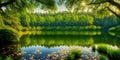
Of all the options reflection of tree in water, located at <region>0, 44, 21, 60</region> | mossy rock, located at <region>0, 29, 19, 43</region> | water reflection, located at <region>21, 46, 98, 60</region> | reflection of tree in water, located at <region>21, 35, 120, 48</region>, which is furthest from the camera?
reflection of tree in water, located at <region>21, 35, 120, 48</region>

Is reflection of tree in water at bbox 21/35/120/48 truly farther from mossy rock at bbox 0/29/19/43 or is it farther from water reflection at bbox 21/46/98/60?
water reflection at bbox 21/46/98/60

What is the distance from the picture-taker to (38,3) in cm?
3053

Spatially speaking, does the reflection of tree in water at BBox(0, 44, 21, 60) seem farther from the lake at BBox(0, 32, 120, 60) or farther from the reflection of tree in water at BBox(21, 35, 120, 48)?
the reflection of tree in water at BBox(21, 35, 120, 48)

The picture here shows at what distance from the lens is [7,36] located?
41562 millimetres

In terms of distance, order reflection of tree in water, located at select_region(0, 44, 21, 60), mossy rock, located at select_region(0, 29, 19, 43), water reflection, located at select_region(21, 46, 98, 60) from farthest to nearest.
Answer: mossy rock, located at select_region(0, 29, 19, 43) → reflection of tree in water, located at select_region(0, 44, 21, 60) → water reflection, located at select_region(21, 46, 98, 60)

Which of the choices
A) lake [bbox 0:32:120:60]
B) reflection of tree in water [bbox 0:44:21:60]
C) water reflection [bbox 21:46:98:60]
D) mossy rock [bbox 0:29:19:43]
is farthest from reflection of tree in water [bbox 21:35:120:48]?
water reflection [bbox 21:46:98:60]

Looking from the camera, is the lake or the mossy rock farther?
the mossy rock

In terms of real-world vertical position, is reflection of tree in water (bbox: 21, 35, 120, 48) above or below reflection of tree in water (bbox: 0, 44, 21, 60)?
below

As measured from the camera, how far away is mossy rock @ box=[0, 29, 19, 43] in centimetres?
4106

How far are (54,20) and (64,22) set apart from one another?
871 centimetres

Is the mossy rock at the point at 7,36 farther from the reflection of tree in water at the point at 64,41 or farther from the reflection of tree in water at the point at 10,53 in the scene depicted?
the reflection of tree in water at the point at 10,53

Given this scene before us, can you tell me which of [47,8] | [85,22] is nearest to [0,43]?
[47,8]

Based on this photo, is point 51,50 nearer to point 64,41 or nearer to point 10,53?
point 10,53

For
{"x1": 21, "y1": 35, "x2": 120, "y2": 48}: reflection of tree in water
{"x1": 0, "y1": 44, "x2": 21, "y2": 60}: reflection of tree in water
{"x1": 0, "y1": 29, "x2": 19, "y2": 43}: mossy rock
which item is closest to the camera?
{"x1": 0, "y1": 44, "x2": 21, "y2": 60}: reflection of tree in water
